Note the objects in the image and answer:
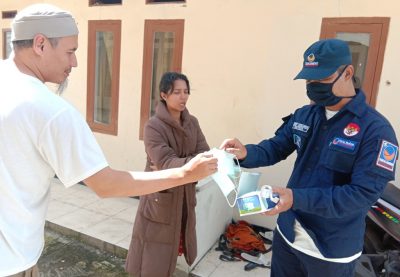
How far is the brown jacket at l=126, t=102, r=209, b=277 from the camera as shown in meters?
2.44

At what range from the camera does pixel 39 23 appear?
128 centimetres

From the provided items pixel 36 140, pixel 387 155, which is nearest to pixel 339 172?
pixel 387 155

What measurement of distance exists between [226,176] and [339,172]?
1.82 ft

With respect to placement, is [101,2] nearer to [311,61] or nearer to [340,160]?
[311,61]

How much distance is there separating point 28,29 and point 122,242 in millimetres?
2966

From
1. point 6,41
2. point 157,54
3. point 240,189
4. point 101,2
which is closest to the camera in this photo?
point 240,189

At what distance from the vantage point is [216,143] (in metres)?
4.09

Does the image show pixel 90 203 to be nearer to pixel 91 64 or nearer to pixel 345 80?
pixel 91 64

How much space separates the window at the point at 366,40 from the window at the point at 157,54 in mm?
1775

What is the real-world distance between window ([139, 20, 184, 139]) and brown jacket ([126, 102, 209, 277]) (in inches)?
76.3

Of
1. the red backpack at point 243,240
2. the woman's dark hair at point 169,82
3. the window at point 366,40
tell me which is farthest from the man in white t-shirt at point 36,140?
the window at point 366,40

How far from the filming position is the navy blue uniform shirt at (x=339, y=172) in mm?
1533

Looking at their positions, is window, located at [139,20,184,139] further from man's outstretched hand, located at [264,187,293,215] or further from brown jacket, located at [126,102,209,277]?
man's outstretched hand, located at [264,187,293,215]

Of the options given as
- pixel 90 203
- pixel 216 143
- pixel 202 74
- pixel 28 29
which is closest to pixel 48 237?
pixel 90 203
